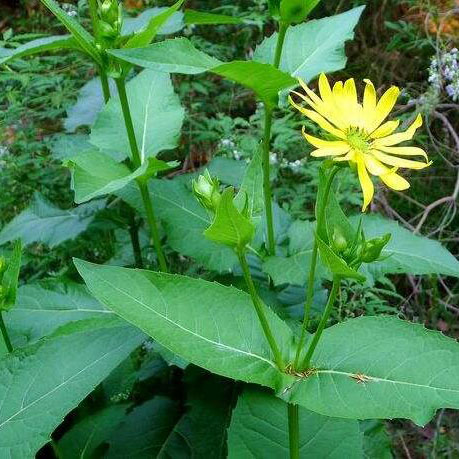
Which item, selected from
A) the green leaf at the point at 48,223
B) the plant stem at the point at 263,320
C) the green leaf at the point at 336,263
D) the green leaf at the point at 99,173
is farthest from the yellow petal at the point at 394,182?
the green leaf at the point at 48,223

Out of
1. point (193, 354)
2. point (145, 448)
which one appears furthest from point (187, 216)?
point (193, 354)

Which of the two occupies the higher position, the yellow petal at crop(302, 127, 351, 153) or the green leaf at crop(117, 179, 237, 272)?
the yellow petal at crop(302, 127, 351, 153)

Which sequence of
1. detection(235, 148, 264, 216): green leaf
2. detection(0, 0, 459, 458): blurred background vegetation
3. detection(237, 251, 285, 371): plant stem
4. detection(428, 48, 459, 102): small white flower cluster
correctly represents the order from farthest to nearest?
detection(428, 48, 459, 102): small white flower cluster, detection(0, 0, 459, 458): blurred background vegetation, detection(235, 148, 264, 216): green leaf, detection(237, 251, 285, 371): plant stem

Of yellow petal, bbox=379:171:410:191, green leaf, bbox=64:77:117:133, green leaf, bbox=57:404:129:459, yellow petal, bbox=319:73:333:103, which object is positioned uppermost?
yellow petal, bbox=319:73:333:103

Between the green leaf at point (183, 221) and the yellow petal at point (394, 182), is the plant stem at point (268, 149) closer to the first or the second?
the green leaf at point (183, 221)

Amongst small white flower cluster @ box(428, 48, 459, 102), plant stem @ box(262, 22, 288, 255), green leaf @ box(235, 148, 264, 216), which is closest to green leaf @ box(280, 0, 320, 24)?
plant stem @ box(262, 22, 288, 255)

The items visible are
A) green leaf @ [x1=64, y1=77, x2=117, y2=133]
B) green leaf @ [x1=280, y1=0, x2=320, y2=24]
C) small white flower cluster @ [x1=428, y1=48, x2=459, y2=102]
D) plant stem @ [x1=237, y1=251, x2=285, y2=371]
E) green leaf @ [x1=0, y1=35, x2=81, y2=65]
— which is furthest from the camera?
small white flower cluster @ [x1=428, y1=48, x2=459, y2=102]

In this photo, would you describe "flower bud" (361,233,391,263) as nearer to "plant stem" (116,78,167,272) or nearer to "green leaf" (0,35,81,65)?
"plant stem" (116,78,167,272)

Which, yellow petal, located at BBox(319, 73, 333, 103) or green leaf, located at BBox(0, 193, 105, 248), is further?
green leaf, located at BBox(0, 193, 105, 248)
